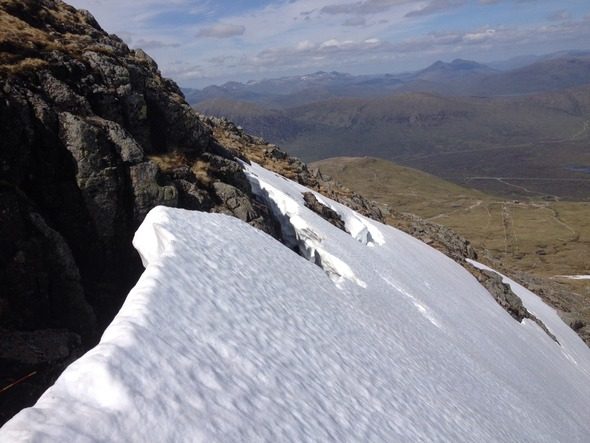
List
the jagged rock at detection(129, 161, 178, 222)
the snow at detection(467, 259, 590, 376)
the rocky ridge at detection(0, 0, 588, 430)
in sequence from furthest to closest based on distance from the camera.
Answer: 1. the snow at detection(467, 259, 590, 376)
2. the jagged rock at detection(129, 161, 178, 222)
3. the rocky ridge at detection(0, 0, 588, 430)

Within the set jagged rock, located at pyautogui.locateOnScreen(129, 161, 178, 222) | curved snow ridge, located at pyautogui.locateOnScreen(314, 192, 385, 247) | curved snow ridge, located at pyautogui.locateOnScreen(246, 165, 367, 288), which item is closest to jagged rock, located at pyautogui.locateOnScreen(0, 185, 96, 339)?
jagged rock, located at pyautogui.locateOnScreen(129, 161, 178, 222)

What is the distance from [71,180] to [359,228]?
23.7 metres

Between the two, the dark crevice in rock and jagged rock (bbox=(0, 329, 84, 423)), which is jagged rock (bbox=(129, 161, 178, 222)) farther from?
the dark crevice in rock

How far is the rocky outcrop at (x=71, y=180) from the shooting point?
15.6m

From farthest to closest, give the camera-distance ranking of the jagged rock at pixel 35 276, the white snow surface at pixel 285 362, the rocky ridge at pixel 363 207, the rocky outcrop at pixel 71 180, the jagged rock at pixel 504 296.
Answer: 1. the rocky ridge at pixel 363 207
2. the jagged rock at pixel 504 296
3. the rocky outcrop at pixel 71 180
4. the jagged rock at pixel 35 276
5. the white snow surface at pixel 285 362

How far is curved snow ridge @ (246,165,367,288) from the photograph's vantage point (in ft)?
84.1

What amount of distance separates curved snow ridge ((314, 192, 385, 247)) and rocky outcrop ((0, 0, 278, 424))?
1310cm

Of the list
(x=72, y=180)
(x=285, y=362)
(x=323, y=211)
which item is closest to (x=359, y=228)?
(x=323, y=211)

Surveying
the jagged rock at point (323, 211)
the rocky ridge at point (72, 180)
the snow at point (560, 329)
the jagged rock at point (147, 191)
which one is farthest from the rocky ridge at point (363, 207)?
the jagged rock at point (147, 191)

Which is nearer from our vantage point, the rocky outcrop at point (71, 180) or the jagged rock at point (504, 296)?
the rocky outcrop at point (71, 180)

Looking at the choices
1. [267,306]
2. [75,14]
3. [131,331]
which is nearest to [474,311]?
[267,306]

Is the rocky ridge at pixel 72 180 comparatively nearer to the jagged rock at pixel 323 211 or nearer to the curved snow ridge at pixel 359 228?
Answer: the jagged rock at pixel 323 211

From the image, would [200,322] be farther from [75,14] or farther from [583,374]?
[583,374]

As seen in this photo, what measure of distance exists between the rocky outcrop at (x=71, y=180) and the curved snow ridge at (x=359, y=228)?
13097 mm
